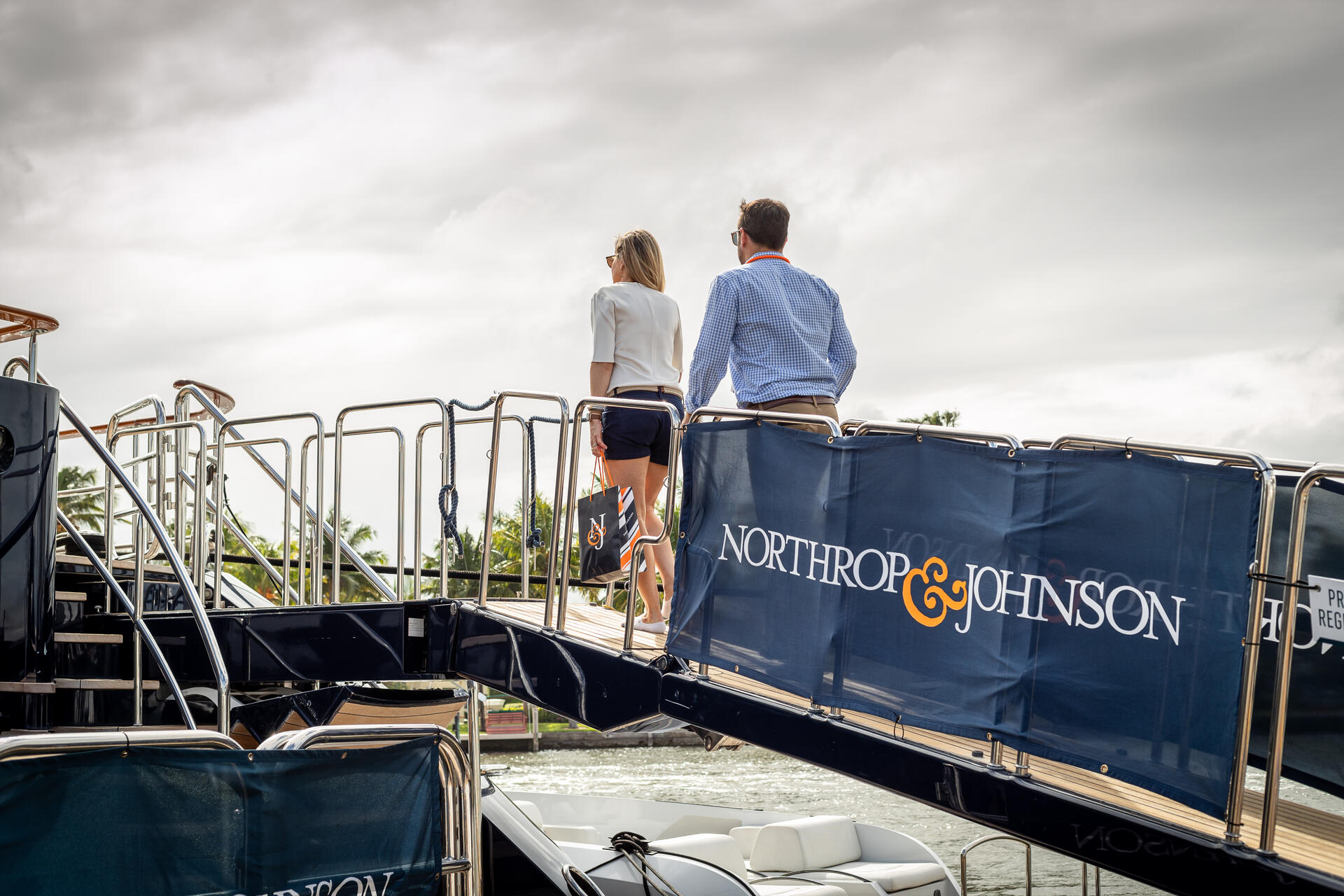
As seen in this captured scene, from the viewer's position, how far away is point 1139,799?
383cm

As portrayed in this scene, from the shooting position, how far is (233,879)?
11.2 feet

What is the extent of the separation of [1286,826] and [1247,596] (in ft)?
3.44

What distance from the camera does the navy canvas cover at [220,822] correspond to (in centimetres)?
306

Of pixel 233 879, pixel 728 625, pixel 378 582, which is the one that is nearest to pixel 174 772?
pixel 233 879

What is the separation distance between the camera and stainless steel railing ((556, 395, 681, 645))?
497 cm

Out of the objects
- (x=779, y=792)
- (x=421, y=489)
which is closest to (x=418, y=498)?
(x=421, y=489)

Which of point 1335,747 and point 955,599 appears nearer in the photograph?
point 1335,747

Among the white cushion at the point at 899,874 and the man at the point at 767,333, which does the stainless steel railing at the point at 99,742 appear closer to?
the man at the point at 767,333

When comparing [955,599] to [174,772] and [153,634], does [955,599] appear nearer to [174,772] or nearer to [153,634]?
[174,772]

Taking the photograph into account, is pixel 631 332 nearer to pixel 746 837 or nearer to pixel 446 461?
pixel 446 461

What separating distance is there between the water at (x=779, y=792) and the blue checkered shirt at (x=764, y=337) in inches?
665

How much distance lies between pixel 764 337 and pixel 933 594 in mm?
1550

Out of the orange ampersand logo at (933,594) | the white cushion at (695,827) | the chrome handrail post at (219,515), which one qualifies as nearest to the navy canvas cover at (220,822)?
the orange ampersand logo at (933,594)

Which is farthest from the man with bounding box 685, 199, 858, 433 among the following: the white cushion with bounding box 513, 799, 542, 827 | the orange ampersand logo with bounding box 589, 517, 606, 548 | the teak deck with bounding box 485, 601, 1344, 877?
the white cushion with bounding box 513, 799, 542, 827
